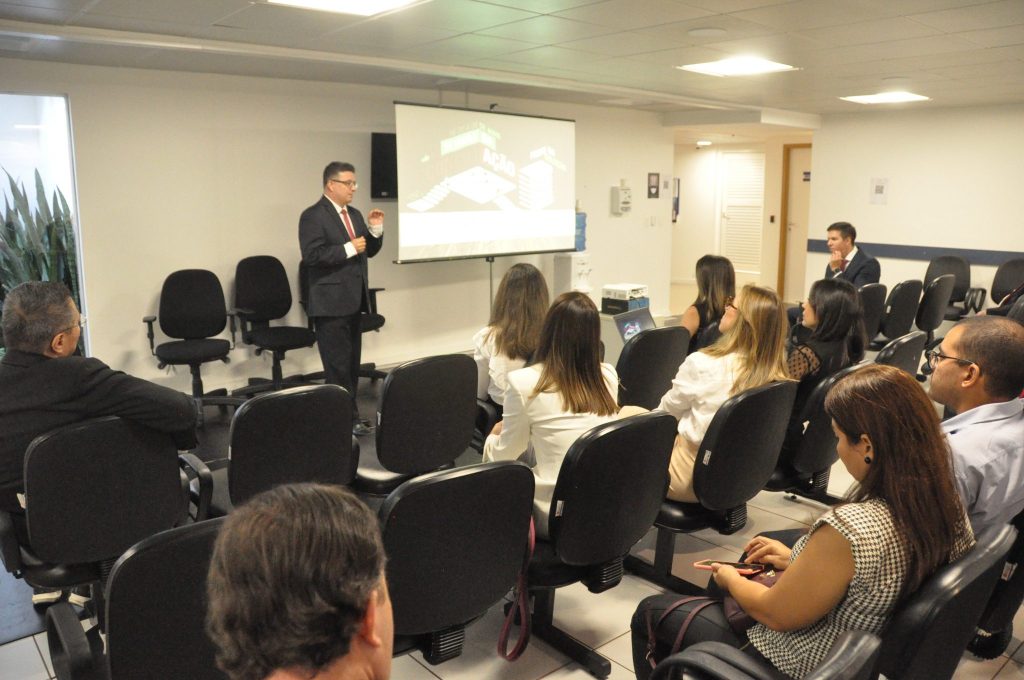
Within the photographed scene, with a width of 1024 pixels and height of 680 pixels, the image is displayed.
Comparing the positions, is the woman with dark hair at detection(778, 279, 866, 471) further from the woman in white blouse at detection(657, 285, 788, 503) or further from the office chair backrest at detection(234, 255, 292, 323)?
the office chair backrest at detection(234, 255, 292, 323)

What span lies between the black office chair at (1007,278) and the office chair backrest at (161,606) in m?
8.14

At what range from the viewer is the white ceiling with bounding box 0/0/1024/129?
366 cm

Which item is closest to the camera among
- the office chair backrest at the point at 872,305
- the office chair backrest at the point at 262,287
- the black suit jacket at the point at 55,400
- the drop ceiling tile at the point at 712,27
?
the black suit jacket at the point at 55,400

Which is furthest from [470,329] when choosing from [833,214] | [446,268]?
[833,214]

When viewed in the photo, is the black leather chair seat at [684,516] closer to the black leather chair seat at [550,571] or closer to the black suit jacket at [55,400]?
the black leather chair seat at [550,571]

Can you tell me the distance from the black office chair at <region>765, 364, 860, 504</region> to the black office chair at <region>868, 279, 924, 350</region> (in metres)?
3.13

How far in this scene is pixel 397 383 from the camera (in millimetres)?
2875

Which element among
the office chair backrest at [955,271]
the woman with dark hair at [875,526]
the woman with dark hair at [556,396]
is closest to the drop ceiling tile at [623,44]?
the woman with dark hair at [556,396]

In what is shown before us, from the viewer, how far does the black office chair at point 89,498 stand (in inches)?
84.7

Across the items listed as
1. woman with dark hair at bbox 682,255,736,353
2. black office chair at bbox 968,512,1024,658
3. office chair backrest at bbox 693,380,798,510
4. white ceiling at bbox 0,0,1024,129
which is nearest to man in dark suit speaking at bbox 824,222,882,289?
white ceiling at bbox 0,0,1024,129

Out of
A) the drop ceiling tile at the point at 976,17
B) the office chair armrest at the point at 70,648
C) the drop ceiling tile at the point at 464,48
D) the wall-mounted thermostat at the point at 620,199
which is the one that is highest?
the drop ceiling tile at the point at 464,48

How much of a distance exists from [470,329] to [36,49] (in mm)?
4184

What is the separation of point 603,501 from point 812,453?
1224 mm

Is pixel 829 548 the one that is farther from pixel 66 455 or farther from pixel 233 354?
pixel 233 354
